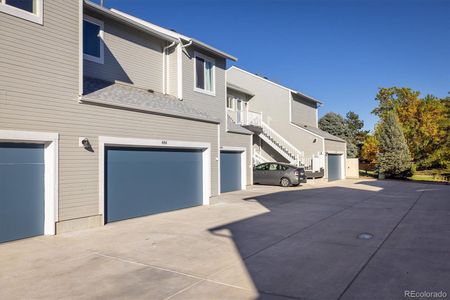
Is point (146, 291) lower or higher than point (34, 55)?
lower

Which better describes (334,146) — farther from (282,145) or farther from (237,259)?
(237,259)

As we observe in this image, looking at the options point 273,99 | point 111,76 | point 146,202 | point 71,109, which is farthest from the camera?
point 273,99

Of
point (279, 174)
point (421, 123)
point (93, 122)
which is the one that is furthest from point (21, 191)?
point (421, 123)

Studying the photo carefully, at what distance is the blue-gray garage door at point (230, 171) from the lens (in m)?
17.3

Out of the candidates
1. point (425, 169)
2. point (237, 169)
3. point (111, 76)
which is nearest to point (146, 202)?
point (111, 76)

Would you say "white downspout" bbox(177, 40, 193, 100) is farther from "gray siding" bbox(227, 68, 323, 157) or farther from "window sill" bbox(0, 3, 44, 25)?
"gray siding" bbox(227, 68, 323, 157)

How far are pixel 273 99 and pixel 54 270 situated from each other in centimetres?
2233

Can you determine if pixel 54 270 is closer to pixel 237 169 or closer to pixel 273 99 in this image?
pixel 237 169

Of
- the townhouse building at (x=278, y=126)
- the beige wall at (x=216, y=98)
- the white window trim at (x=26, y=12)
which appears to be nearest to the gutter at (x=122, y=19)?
the beige wall at (x=216, y=98)

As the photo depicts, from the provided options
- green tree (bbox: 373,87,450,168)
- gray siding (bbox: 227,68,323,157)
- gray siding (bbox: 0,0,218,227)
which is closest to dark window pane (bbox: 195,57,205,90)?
gray siding (bbox: 0,0,218,227)

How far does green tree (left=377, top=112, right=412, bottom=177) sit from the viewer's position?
27.8 metres

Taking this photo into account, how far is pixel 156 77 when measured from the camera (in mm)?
14570

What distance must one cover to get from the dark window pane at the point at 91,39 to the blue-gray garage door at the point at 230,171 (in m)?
7.68

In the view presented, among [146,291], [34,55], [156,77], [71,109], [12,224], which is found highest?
[156,77]
